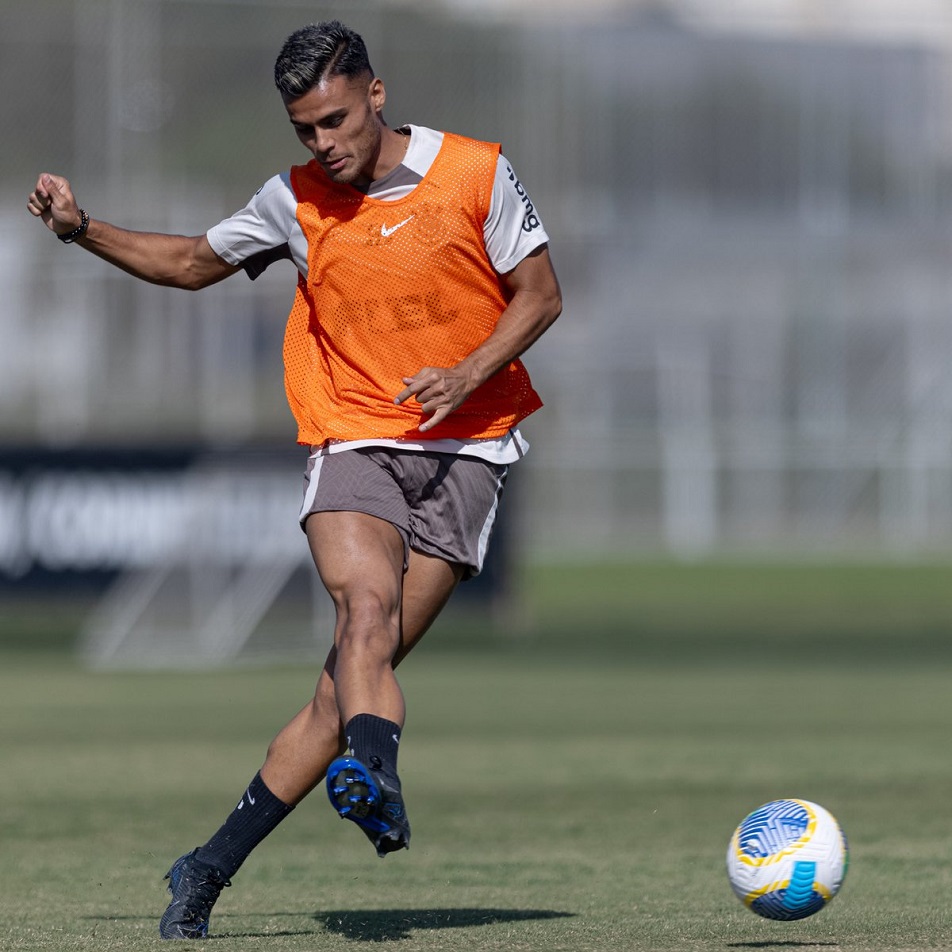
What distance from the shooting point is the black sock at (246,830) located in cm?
611

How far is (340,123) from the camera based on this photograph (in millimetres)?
5844

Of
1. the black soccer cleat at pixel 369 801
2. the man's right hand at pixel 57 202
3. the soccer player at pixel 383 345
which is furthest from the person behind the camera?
the man's right hand at pixel 57 202

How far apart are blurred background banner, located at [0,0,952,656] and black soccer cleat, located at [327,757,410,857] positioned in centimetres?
2521

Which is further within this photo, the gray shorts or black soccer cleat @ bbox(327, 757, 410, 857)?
the gray shorts

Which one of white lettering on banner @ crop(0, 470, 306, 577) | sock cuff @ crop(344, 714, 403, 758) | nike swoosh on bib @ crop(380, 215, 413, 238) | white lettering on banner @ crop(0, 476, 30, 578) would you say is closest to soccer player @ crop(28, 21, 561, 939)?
nike swoosh on bib @ crop(380, 215, 413, 238)

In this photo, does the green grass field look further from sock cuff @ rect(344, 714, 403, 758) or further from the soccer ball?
sock cuff @ rect(344, 714, 403, 758)

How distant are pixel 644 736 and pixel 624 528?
20.0 m

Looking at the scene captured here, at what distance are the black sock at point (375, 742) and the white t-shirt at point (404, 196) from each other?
3.02 feet

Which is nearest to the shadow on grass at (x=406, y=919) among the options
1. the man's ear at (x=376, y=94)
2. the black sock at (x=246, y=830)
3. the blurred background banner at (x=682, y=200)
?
the black sock at (x=246, y=830)

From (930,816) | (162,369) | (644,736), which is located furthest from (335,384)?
(162,369)

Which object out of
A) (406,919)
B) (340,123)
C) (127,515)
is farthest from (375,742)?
(127,515)

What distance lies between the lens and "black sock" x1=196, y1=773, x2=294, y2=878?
6.11m

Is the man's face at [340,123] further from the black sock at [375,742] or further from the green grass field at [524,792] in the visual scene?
the green grass field at [524,792]

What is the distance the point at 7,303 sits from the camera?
91.6 ft
